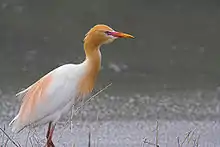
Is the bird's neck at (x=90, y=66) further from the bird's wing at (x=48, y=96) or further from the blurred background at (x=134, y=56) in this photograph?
the blurred background at (x=134, y=56)

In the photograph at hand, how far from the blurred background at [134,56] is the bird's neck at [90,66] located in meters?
1.56

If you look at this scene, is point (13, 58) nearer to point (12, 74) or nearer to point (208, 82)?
point (12, 74)

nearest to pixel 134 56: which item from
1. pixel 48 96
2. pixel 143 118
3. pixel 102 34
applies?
pixel 143 118

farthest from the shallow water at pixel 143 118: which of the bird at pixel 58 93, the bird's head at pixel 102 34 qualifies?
Answer: the bird's head at pixel 102 34

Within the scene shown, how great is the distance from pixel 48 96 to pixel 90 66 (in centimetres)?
31

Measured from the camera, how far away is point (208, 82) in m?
8.52

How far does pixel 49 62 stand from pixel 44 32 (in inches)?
68.6

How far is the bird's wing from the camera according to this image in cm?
440

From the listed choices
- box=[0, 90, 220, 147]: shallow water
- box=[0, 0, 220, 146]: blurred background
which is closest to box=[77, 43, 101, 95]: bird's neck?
box=[0, 90, 220, 147]: shallow water

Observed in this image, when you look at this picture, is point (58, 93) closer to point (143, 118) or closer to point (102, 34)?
point (102, 34)

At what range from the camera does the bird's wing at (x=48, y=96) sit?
4.40m

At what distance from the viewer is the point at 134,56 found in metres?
9.74

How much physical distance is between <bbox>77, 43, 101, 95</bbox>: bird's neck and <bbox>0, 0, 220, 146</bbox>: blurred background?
5.12ft

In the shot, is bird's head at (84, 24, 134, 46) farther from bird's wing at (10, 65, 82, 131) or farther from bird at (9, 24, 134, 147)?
bird's wing at (10, 65, 82, 131)
